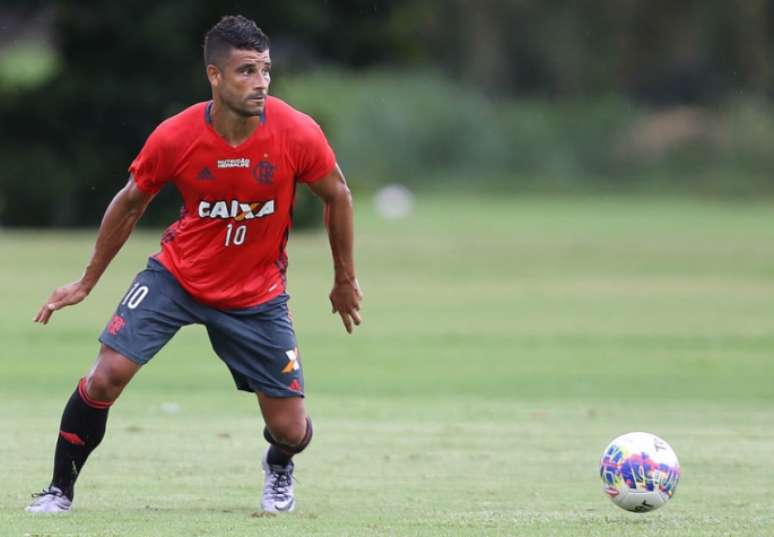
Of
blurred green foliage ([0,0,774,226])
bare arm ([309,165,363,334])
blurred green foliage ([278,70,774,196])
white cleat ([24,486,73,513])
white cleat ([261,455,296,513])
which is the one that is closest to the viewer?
white cleat ([24,486,73,513])

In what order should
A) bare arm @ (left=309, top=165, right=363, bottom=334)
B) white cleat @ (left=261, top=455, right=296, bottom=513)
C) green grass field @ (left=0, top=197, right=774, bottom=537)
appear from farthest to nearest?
white cleat @ (left=261, top=455, right=296, bottom=513) → green grass field @ (left=0, top=197, right=774, bottom=537) → bare arm @ (left=309, top=165, right=363, bottom=334)

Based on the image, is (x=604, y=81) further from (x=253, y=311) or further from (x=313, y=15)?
(x=253, y=311)

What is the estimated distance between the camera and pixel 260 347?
30.2 feet

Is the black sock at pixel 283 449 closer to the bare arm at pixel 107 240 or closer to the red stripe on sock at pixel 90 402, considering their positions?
the red stripe on sock at pixel 90 402

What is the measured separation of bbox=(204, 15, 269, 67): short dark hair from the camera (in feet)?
29.1

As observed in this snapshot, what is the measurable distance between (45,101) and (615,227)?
14.2 meters

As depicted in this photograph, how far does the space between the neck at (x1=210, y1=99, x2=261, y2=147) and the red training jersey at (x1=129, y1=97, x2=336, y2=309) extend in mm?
32

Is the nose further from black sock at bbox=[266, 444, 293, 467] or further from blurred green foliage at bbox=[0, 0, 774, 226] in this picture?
blurred green foliage at bbox=[0, 0, 774, 226]

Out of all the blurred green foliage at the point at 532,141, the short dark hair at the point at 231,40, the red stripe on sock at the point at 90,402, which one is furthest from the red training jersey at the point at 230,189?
the blurred green foliage at the point at 532,141

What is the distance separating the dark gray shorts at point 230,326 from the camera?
9.08m

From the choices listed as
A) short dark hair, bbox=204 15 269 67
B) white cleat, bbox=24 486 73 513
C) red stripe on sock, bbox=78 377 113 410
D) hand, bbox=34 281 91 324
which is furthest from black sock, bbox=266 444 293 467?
short dark hair, bbox=204 15 269 67

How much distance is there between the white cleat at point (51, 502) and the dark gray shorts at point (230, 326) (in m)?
0.85

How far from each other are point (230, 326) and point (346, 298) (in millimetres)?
665

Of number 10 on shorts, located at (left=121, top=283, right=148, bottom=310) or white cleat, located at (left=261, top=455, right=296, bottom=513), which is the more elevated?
number 10 on shorts, located at (left=121, top=283, right=148, bottom=310)
